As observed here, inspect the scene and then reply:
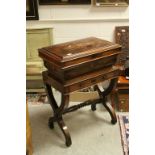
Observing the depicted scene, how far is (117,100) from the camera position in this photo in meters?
2.92

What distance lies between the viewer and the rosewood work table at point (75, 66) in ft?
6.73

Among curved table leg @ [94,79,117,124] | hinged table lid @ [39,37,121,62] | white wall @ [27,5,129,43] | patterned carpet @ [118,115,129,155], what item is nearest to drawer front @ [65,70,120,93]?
curved table leg @ [94,79,117,124]

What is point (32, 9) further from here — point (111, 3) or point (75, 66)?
point (75, 66)

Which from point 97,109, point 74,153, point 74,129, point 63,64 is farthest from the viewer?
point 97,109

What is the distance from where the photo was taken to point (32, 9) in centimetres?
291

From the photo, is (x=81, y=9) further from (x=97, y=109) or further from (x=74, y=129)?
(x=74, y=129)

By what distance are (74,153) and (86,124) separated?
18.2 inches

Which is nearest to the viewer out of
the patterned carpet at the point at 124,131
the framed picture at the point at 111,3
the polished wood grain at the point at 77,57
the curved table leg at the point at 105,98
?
the polished wood grain at the point at 77,57

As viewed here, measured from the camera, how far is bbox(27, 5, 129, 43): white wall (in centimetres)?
292

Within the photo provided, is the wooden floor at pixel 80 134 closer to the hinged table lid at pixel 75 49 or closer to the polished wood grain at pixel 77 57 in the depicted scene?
the polished wood grain at pixel 77 57

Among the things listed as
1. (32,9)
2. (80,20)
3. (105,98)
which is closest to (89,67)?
(105,98)

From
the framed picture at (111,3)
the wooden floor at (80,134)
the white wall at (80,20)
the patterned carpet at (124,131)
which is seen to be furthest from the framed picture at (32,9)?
the patterned carpet at (124,131)

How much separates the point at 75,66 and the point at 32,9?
122 centimetres
